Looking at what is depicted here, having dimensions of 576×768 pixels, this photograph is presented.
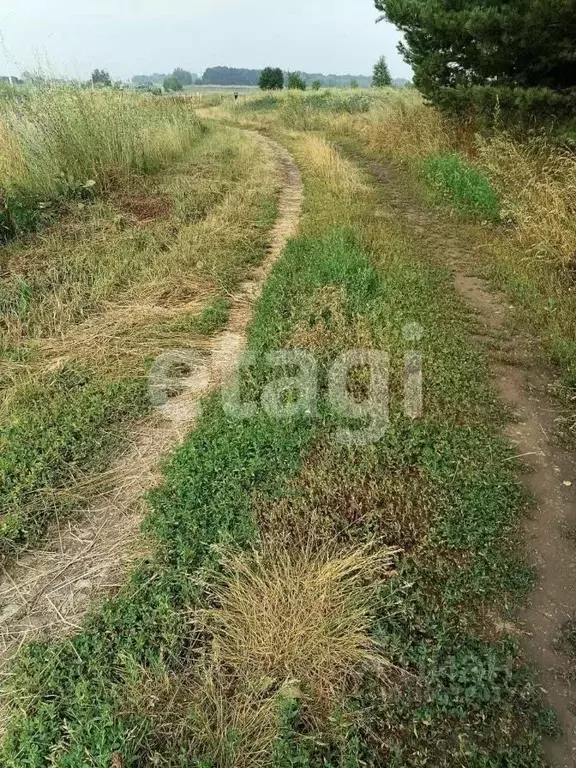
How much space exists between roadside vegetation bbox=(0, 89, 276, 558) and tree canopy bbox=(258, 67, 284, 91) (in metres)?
36.5

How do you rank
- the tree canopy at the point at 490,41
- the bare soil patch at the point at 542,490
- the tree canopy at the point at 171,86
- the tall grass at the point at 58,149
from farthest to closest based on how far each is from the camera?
the tree canopy at the point at 171,86
the tall grass at the point at 58,149
the tree canopy at the point at 490,41
the bare soil patch at the point at 542,490

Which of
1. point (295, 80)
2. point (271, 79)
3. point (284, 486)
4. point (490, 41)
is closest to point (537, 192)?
point (490, 41)

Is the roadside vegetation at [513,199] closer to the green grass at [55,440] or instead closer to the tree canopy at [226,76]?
the green grass at [55,440]

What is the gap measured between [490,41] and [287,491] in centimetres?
642

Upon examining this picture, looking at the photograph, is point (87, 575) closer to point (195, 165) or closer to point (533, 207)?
point (533, 207)

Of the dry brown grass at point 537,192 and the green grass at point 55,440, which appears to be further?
the dry brown grass at point 537,192

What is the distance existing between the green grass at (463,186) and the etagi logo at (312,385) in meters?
3.74

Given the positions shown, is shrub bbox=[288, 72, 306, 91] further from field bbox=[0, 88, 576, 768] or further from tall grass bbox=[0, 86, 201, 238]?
field bbox=[0, 88, 576, 768]

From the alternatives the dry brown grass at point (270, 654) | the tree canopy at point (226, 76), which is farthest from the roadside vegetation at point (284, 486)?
the tree canopy at point (226, 76)

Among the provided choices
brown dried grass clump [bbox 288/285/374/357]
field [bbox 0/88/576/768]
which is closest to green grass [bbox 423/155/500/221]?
field [bbox 0/88/576/768]

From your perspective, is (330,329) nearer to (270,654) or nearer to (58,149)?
(270,654)

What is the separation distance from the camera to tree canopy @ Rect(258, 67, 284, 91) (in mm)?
41156

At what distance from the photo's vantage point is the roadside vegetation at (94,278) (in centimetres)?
298

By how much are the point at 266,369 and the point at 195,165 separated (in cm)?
728
